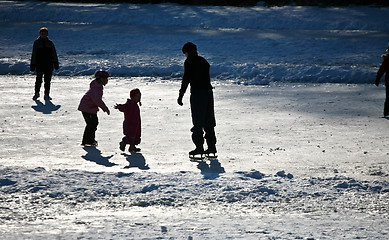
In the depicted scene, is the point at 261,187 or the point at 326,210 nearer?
A: the point at 326,210

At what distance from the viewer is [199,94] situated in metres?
7.36

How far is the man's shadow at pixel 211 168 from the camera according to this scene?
657 cm

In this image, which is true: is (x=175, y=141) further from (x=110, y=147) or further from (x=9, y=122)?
(x=9, y=122)

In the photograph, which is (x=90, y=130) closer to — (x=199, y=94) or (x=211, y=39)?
(x=199, y=94)

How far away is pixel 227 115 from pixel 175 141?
6.98ft

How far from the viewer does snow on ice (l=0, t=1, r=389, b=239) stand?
5211 mm

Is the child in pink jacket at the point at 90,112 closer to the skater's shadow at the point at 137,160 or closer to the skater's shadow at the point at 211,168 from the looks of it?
the skater's shadow at the point at 137,160

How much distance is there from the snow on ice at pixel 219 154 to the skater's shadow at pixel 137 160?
0.03 meters

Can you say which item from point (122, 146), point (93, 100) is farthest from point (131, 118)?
point (93, 100)

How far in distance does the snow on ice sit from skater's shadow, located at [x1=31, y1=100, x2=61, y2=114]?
2.3 inches

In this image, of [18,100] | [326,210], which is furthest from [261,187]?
[18,100]

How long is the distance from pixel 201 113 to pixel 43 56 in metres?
5.99

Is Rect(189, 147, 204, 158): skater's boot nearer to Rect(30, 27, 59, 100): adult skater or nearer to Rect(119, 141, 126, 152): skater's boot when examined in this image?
Rect(119, 141, 126, 152): skater's boot

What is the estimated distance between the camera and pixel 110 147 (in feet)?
27.0
